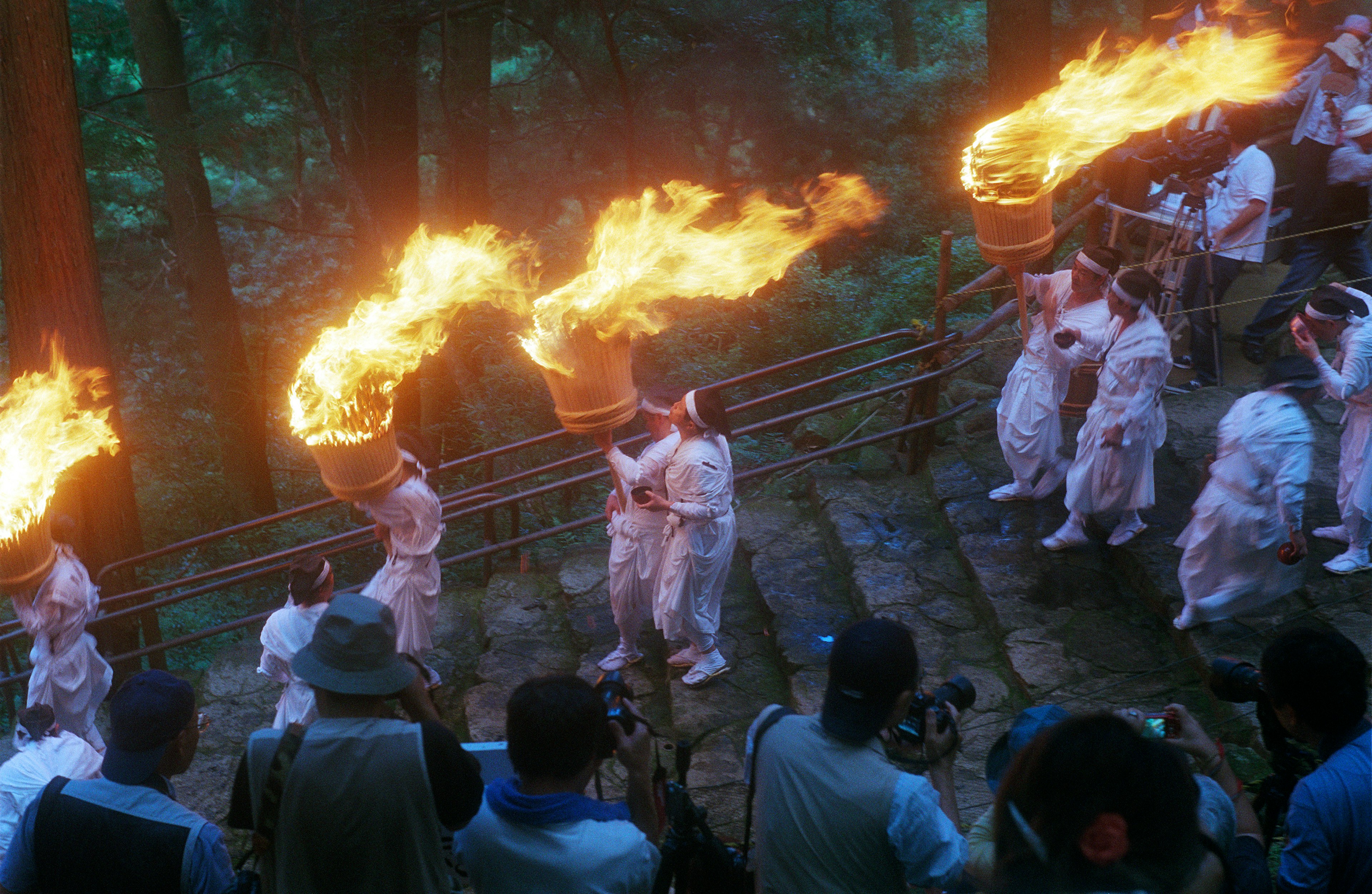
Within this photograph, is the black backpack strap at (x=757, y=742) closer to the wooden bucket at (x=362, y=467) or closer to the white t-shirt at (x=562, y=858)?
the white t-shirt at (x=562, y=858)

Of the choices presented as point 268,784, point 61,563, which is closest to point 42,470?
point 61,563

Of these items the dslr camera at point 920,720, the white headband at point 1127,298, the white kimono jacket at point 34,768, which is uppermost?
the white headband at point 1127,298

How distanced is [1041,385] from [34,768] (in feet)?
19.9

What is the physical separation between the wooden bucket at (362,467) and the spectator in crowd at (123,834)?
2168mm

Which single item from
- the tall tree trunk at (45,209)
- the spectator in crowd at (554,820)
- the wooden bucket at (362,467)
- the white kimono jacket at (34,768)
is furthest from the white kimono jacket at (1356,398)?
the tall tree trunk at (45,209)

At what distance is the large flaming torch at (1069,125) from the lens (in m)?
5.14

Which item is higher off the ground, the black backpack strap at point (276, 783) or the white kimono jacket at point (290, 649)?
the black backpack strap at point (276, 783)

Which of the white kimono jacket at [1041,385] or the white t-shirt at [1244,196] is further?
the white t-shirt at [1244,196]

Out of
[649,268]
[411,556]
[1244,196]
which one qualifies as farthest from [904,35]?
[411,556]

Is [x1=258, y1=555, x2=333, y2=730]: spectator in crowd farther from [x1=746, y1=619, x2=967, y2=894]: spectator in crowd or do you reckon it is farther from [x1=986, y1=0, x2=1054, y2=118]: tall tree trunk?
[x1=986, y1=0, x2=1054, y2=118]: tall tree trunk

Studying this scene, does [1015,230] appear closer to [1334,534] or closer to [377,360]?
[1334,534]

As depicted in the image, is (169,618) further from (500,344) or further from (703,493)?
(703,493)

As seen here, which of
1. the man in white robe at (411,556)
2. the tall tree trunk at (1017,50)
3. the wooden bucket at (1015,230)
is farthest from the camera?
the tall tree trunk at (1017,50)

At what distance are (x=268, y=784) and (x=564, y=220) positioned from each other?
14789mm
